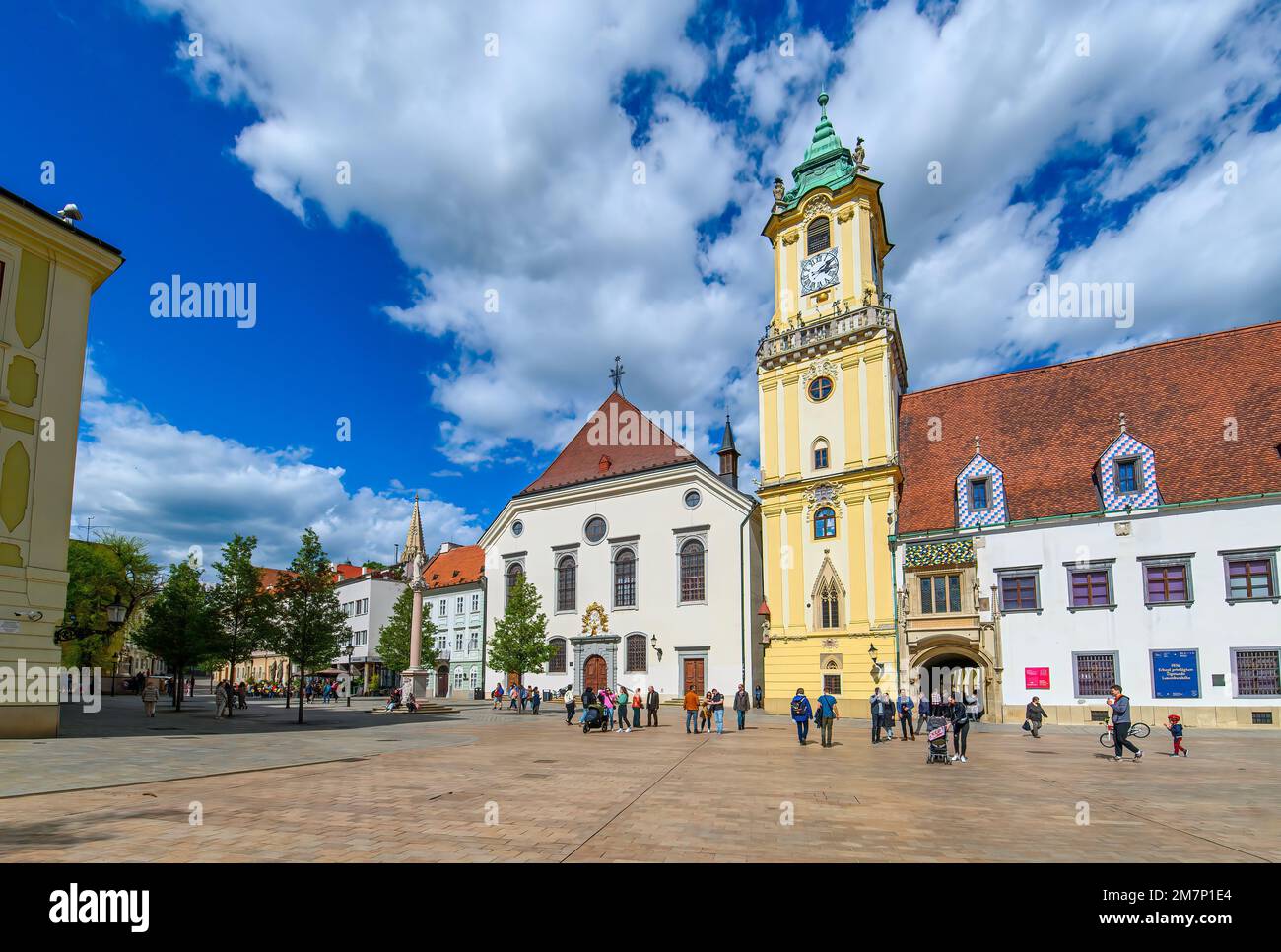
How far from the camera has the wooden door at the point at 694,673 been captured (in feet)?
134

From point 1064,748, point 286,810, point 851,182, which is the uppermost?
point 851,182

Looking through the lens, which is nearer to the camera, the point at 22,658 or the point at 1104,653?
the point at 22,658

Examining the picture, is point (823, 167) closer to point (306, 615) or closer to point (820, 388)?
point (820, 388)

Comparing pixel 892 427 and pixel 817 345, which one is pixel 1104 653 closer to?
pixel 892 427

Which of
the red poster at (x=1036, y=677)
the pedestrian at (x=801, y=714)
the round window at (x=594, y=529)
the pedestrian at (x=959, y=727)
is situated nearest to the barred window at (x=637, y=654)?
the round window at (x=594, y=529)

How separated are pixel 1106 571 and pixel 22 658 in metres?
35.8

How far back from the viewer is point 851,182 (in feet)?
131

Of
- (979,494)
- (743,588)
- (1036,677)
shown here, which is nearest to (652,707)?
(743,588)

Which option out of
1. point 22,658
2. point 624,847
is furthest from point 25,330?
point 624,847

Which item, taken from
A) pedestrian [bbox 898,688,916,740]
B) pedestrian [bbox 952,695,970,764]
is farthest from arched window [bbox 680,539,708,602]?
pedestrian [bbox 952,695,970,764]

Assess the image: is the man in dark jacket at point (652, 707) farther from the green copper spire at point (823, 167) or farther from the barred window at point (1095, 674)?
the green copper spire at point (823, 167)

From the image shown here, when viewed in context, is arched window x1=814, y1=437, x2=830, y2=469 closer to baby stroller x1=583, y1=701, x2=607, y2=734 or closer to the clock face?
the clock face

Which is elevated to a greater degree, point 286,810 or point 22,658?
point 22,658

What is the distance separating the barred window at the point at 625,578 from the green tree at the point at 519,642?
4865 mm
